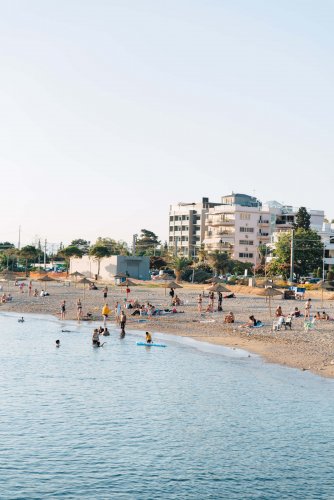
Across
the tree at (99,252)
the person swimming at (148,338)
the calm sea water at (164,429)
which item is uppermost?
the tree at (99,252)

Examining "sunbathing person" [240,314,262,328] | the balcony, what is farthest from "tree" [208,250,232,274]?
"sunbathing person" [240,314,262,328]

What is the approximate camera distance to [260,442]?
2541cm

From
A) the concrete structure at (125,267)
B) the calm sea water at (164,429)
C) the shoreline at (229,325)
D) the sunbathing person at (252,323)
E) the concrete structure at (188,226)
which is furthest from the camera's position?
the concrete structure at (188,226)

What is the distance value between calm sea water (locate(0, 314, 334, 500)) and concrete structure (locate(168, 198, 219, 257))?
130m

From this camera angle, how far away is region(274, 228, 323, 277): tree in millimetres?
117812

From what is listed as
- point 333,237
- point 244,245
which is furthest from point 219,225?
point 333,237

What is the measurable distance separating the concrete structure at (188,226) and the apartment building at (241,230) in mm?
11293

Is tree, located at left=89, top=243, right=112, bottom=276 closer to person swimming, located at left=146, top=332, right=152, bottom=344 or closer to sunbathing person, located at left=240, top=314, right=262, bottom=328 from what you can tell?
sunbathing person, located at left=240, top=314, right=262, bottom=328

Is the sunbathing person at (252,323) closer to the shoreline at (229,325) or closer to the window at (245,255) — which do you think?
the shoreline at (229,325)

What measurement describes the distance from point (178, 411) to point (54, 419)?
5.33 m

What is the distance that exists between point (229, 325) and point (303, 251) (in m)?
65.8

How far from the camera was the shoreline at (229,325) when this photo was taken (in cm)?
4172

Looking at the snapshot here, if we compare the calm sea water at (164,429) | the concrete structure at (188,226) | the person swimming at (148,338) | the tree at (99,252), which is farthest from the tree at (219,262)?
the calm sea water at (164,429)

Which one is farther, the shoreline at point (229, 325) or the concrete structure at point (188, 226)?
the concrete structure at point (188, 226)
